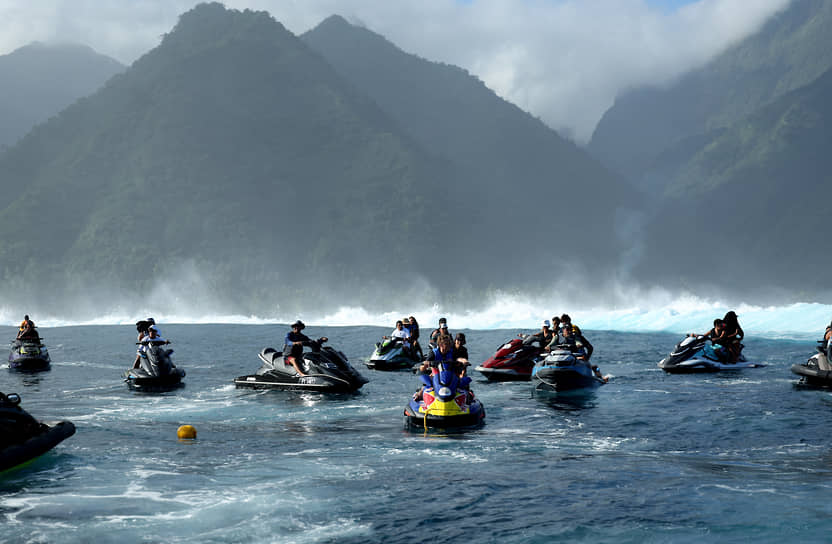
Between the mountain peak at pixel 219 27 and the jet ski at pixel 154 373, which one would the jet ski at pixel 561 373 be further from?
the mountain peak at pixel 219 27

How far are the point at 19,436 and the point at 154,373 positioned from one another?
42.9 feet

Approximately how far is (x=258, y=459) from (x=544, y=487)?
229 inches

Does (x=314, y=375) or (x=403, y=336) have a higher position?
(x=403, y=336)

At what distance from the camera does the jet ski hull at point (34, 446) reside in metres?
15.2

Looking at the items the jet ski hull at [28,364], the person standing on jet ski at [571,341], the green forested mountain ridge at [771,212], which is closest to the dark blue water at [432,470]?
the person standing on jet ski at [571,341]

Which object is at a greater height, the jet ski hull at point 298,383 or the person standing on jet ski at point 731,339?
the person standing on jet ski at point 731,339

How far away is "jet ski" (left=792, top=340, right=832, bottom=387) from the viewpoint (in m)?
25.3

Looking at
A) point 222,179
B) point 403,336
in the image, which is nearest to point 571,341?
point 403,336

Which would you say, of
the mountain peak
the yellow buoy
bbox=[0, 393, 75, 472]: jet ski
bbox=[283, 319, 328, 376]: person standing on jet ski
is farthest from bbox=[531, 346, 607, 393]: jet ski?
the mountain peak

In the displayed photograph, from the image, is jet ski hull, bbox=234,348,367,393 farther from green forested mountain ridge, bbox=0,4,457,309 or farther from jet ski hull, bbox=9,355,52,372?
green forested mountain ridge, bbox=0,4,457,309

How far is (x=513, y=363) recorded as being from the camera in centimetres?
2983

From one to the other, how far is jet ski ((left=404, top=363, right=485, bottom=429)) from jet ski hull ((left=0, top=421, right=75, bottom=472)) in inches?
290

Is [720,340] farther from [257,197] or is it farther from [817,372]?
[257,197]

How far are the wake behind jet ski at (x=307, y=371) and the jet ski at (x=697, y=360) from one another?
12.0 metres
